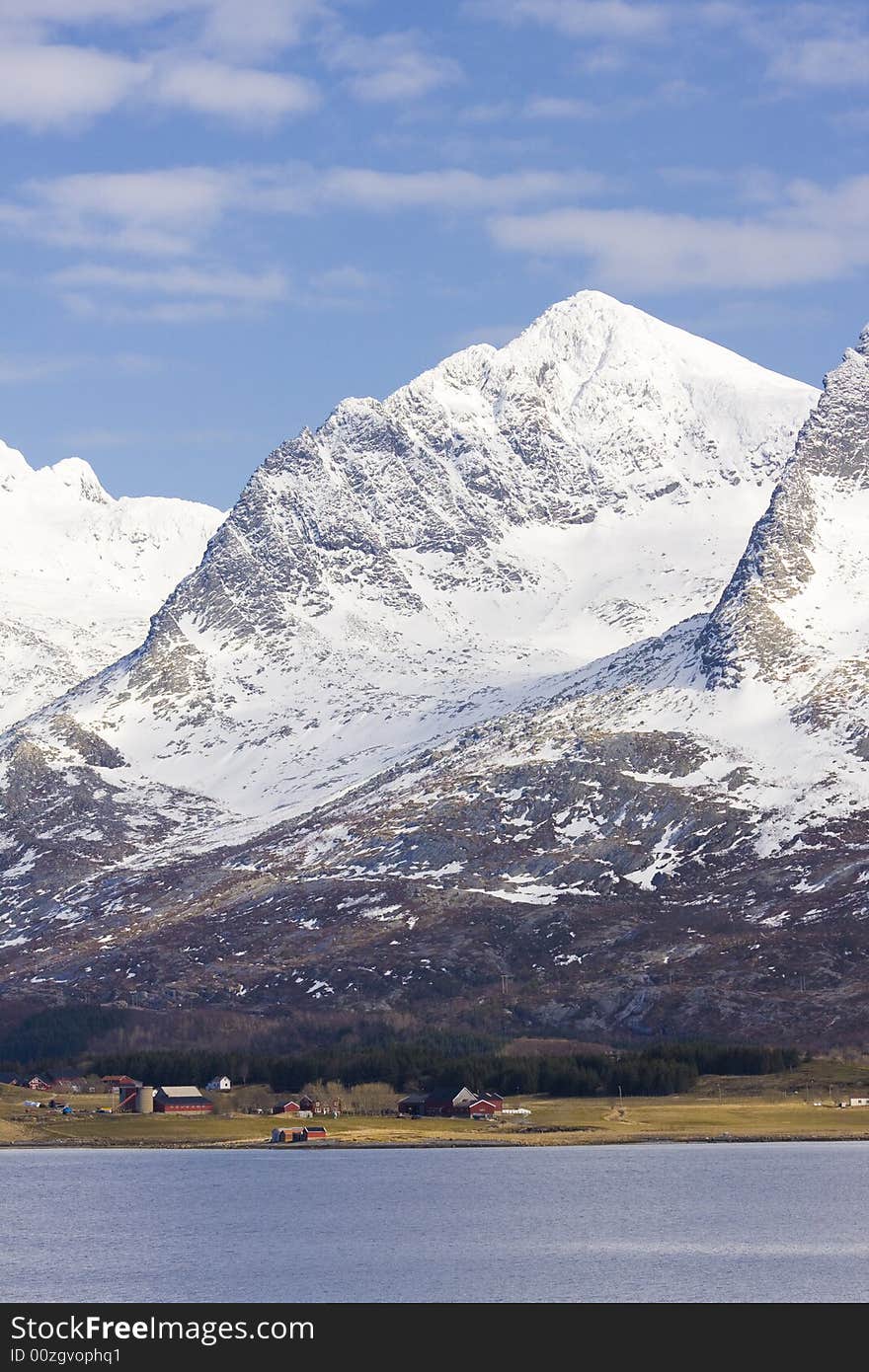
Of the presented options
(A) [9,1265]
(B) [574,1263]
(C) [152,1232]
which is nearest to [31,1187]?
(C) [152,1232]

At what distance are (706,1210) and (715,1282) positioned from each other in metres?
39.0

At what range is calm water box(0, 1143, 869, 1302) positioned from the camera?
123688mm

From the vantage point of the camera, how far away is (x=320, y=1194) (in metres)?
184

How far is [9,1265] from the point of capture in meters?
134

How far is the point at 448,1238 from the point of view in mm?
148625

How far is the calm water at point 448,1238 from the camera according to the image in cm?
12369
